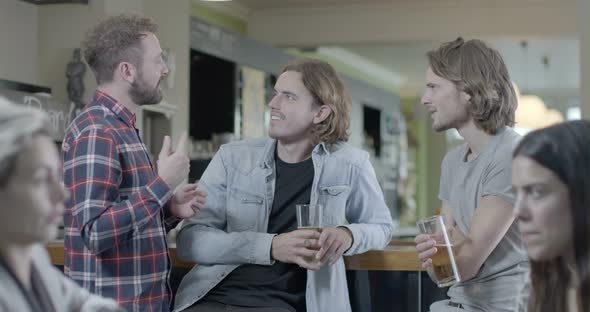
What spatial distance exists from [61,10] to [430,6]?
387cm

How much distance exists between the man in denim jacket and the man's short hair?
1.62ft

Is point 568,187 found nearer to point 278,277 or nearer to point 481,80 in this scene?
point 481,80

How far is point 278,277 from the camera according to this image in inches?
109

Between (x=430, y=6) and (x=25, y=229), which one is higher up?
(x=430, y=6)

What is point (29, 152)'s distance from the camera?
117 centimetres

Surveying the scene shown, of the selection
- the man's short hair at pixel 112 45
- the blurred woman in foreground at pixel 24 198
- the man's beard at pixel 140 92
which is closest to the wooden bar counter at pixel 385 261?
the man's beard at pixel 140 92

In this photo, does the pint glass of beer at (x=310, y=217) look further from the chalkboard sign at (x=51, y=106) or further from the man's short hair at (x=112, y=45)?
the chalkboard sign at (x=51, y=106)

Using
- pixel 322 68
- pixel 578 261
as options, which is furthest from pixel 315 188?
pixel 578 261

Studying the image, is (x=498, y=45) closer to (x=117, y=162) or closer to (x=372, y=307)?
(x=372, y=307)

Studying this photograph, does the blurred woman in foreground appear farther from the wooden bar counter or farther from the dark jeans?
the wooden bar counter

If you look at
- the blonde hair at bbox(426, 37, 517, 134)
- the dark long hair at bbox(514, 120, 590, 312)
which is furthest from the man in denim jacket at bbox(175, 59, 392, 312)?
the dark long hair at bbox(514, 120, 590, 312)

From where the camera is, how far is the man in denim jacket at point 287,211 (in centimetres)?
273

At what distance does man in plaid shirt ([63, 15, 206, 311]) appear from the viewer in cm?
Answer: 236

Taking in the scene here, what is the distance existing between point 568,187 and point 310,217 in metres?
1.13
